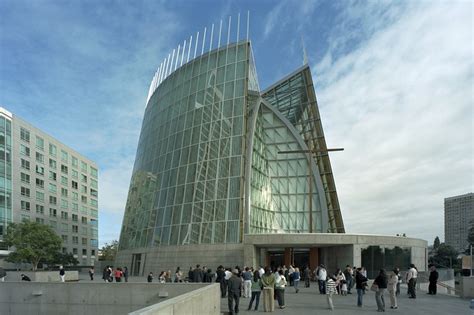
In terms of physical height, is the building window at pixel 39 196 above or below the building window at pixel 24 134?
below

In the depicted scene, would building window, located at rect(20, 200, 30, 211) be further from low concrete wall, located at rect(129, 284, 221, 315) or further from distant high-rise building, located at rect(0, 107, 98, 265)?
low concrete wall, located at rect(129, 284, 221, 315)

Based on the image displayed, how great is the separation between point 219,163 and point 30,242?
34018 millimetres

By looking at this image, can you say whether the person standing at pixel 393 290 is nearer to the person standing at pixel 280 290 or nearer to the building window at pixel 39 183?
the person standing at pixel 280 290

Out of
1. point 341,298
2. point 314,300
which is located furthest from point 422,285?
point 314,300

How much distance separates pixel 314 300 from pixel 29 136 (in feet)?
249

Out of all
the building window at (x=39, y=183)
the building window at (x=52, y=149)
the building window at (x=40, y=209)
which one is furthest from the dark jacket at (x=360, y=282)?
the building window at (x=52, y=149)

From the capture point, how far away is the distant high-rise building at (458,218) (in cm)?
14312

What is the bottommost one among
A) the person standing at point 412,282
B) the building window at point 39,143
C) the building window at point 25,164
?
the person standing at point 412,282

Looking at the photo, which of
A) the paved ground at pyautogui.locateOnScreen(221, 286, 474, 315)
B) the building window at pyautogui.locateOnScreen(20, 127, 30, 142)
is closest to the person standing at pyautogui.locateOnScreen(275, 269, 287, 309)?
the paved ground at pyautogui.locateOnScreen(221, 286, 474, 315)

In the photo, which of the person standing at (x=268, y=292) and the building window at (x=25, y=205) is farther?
the building window at (x=25, y=205)

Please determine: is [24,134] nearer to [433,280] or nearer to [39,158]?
[39,158]

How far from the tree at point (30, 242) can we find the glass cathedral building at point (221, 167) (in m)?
16.2

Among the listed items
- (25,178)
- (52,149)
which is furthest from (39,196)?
(52,149)

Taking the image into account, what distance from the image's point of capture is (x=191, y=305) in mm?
12000
